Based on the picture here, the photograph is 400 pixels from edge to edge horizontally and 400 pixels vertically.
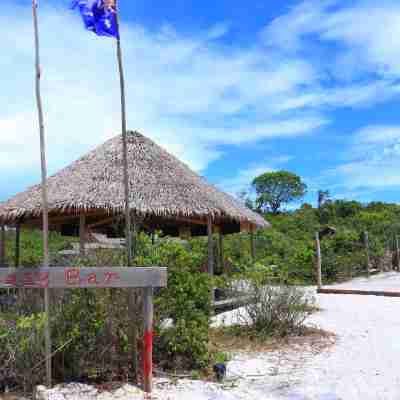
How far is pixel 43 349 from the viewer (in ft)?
14.1

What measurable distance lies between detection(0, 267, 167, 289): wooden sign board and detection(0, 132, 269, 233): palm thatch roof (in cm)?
514

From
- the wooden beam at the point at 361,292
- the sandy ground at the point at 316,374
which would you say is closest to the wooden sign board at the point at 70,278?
the sandy ground at the point at 316,374

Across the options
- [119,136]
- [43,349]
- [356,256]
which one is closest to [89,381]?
[43,349]

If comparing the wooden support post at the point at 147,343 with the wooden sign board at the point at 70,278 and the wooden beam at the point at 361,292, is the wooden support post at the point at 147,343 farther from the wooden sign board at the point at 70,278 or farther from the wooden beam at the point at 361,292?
the wooden beam at the point at 361,292

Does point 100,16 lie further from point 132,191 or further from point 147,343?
point 132,191

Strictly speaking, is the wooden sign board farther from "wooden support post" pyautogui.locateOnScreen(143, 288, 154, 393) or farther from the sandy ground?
the sandy ground

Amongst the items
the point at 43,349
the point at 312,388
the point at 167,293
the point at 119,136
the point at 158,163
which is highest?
the point at 119,136

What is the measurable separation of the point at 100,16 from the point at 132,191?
223 inches

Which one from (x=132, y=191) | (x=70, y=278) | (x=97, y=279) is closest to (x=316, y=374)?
(x=97, y=279)

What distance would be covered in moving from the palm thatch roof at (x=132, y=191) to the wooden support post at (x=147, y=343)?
16.6 ft

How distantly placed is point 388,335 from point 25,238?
17.5 m

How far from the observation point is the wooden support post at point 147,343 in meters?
4.39

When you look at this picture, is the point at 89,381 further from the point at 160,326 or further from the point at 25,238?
the point at 25,238

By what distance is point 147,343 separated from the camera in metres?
4.43
